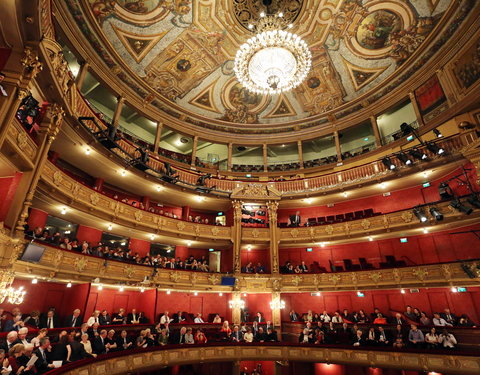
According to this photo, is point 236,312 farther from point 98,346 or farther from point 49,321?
point 49,321

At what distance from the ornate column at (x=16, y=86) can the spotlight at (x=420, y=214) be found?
14022mm

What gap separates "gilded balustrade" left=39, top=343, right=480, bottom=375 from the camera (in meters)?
8.22

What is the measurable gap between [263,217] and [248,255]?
249 centimetres

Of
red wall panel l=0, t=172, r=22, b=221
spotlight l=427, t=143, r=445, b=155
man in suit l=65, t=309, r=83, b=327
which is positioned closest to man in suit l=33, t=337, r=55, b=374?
man in suit l=65, t=309, r=83, b=327

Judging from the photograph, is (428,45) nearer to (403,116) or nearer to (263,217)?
(403,116)

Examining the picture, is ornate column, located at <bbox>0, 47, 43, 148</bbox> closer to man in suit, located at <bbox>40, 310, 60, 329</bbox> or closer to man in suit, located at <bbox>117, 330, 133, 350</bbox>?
man in suit, located at <bbox>40, 310, 60, 329</bbox>

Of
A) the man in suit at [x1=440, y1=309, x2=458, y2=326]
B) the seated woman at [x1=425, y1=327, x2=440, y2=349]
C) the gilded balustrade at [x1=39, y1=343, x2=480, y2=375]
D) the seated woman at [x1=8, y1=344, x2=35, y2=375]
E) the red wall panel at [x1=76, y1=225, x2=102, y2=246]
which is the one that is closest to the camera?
the seated woman at [x1=8, y1=344, x2=35, y2=375]

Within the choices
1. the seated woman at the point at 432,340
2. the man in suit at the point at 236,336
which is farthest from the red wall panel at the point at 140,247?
the seated woman at the point at 432,340

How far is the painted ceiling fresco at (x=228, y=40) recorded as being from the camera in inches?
526

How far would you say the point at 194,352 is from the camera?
34.9 ft

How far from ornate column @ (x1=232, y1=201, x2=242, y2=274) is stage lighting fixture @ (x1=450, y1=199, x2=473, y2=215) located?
9.62 metres

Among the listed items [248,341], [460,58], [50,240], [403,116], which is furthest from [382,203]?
[50,240]

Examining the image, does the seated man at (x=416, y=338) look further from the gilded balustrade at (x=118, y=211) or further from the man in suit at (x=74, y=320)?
the man in suit at (x=74, y=320)

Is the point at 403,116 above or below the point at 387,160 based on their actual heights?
above
